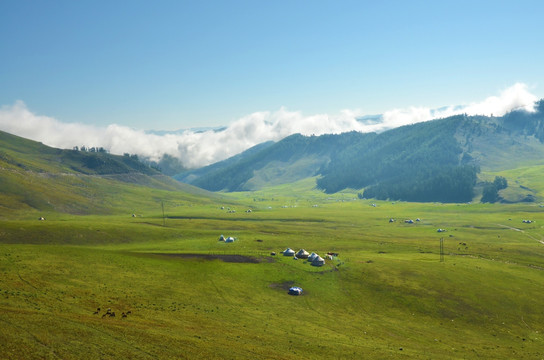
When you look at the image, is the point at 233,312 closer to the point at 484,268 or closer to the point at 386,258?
the point at 386,258

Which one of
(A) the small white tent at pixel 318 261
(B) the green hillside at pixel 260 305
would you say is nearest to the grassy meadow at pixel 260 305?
(B) the green hillside at pixel 260 305

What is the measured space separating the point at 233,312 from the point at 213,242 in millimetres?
92506

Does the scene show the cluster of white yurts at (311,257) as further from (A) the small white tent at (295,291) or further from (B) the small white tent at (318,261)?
(A) the small white tent at (295,291)

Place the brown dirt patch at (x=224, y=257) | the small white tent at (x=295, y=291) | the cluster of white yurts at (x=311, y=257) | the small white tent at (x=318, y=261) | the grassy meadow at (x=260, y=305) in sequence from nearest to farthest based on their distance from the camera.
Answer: the grassy meadow at (x=260, y=305) → the small white tent at (x=295, y=291) → the small white tent at (x=318, y=261) → the cluster of white yurts at (x=311, y=257) → the brown dirt patch at (x=224, y=257)

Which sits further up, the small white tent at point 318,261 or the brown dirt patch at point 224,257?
Result: the small white tent at point 318,261

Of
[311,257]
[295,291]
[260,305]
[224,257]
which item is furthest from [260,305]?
[311,257]

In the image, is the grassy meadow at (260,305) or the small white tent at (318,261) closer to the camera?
the grassy meadow at (260,305)

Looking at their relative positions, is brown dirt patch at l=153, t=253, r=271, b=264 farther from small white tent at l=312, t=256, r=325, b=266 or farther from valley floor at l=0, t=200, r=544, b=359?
small white tent at l=312, t=256, r=325, b=266

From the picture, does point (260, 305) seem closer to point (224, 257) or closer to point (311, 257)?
point (224, 257)

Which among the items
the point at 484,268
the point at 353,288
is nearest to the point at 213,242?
the point at 353,288

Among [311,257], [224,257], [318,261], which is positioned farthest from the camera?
[224,257]

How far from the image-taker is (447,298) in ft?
371

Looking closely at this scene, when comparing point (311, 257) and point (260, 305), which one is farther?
point (311, 257)

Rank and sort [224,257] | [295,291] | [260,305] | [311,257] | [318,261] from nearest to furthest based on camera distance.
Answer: [260,305] → [295,291] → [318,261] → [311,257] → [224,257]
